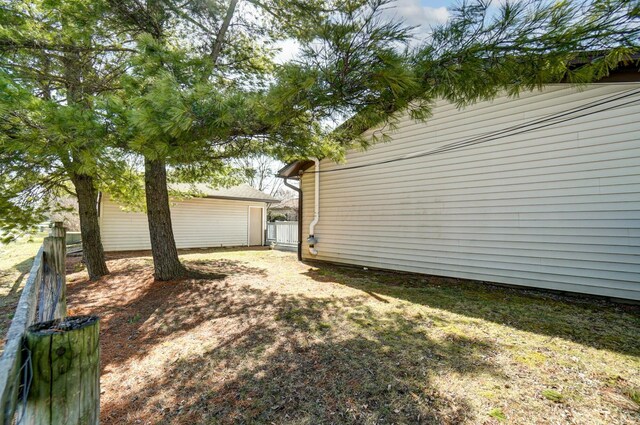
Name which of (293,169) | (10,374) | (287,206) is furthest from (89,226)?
(287,206)

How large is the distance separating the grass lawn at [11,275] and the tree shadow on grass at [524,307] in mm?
5514

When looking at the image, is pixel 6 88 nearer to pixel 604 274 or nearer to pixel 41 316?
pixel 41 316

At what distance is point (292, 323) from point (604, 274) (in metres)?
5.08

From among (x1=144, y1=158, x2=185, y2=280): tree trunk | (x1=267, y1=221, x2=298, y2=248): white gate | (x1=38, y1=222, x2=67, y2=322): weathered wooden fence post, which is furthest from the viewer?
(x1=267, y1=221, x2=298, y2=248): white gate

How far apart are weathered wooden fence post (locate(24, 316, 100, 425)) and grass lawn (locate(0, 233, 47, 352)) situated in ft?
13.7

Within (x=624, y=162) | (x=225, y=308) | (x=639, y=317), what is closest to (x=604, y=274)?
(x=639, y=317)

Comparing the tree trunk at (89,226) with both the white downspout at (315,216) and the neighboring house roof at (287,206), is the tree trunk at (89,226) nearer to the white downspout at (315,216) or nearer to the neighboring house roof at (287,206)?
the white downspout at (315,216)

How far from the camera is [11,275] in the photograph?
820 cm

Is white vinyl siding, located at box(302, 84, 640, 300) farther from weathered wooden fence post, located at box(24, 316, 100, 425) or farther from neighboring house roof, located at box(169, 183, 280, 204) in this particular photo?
neighboring house roof, located at box(169, 183, 280, 204)

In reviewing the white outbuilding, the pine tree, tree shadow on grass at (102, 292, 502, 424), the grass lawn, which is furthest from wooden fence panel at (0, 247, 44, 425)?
the white outbuilding

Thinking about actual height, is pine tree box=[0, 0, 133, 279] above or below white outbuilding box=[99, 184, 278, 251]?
above

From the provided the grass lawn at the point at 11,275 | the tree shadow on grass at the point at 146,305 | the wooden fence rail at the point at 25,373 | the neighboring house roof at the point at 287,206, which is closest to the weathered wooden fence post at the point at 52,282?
the tree shadow on grass at the point at 146,305

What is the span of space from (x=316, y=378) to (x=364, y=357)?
58 centimetres

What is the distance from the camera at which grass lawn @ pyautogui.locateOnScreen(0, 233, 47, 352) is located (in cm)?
497
